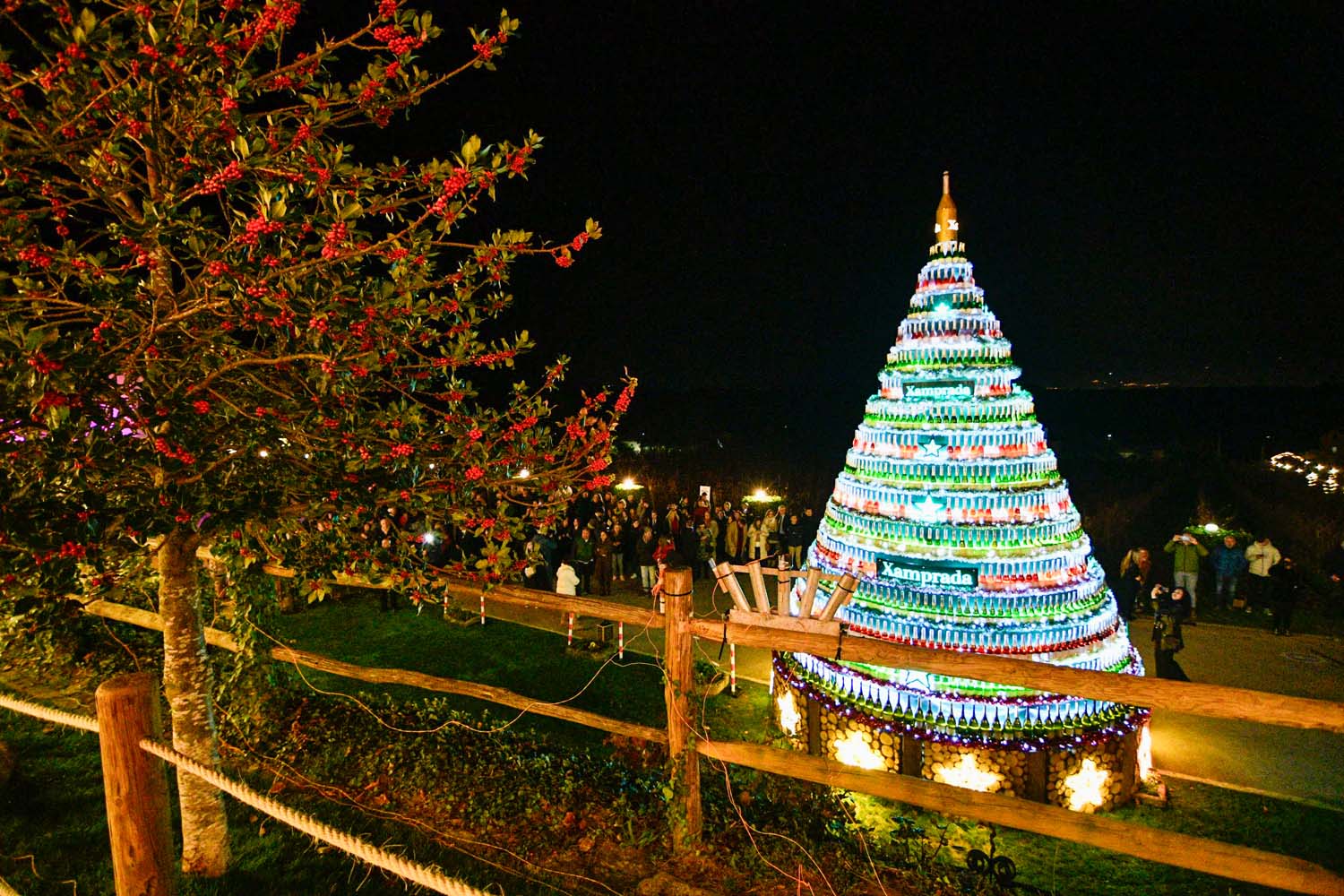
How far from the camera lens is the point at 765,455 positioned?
43.1m

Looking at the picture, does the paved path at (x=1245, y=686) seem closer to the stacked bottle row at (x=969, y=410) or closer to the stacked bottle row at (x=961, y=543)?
the stacked bottle row at (x=961, y=543)

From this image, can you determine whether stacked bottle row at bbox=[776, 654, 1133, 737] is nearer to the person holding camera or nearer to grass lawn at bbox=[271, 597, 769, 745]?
grass lawn at bbox=[271, 597, 769, 745]

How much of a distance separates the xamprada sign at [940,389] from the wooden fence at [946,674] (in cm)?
361

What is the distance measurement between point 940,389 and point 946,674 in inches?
178

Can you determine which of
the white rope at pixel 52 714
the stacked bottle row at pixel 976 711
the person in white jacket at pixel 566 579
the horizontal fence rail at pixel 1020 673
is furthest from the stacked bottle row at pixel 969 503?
the white rope at pixel 52 714

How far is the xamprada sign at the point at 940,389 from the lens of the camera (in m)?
7.27

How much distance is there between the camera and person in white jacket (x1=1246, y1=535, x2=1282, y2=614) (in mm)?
12602

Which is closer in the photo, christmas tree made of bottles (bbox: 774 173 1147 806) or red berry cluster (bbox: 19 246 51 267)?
red berry cluster (bbox: 19 246 51 267)

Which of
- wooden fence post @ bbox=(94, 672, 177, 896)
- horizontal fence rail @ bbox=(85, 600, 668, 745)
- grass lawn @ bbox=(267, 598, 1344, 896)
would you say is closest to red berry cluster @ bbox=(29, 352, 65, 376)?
wooden fence post @ bbox=(94, 672, 177, 896)

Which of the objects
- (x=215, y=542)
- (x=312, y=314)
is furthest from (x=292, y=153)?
(x=215, y=542)

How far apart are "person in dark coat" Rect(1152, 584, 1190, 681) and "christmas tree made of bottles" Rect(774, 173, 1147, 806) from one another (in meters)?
1.44

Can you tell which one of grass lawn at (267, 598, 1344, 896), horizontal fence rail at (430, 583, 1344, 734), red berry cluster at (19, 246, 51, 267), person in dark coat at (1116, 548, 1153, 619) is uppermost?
red berry cluster at (19, 246, 51, 267)

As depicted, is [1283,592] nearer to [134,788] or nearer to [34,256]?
[134,788]

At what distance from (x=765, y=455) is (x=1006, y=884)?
39.3 meters
